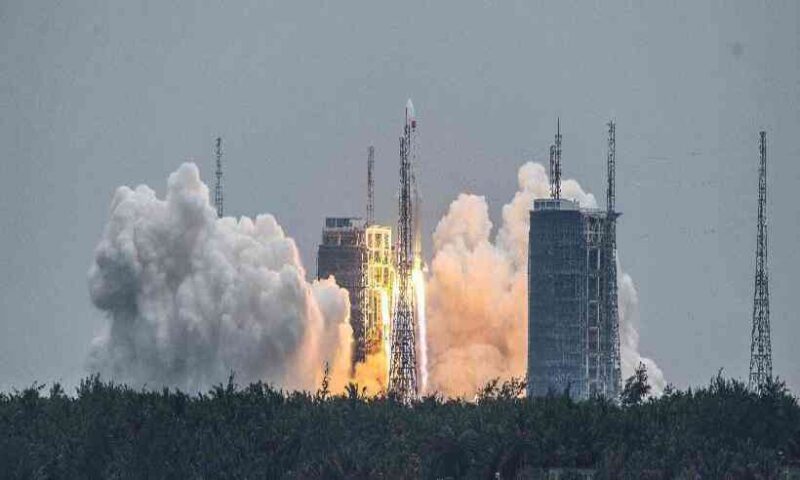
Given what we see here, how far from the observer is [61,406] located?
187125 millimetres

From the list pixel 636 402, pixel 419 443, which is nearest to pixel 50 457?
pixel 419 443

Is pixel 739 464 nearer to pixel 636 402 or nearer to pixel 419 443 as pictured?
pixel 419 443

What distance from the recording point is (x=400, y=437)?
17075 cm

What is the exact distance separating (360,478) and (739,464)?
16.9 meters

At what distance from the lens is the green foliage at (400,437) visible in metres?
162

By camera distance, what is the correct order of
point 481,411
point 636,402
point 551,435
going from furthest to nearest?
point 636,402, point 481,411, point 551,435

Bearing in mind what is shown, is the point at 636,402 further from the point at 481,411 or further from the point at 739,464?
the point at 739,464

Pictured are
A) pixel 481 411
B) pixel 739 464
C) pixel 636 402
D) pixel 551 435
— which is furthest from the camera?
pixel 636 402

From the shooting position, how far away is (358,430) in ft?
571

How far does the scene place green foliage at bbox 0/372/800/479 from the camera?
162 m

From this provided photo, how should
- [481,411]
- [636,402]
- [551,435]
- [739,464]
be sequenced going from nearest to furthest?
[739,464] < [551,435] < [481,411] < [636,402]

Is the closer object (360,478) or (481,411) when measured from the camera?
(360,478)

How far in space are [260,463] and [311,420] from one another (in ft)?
26.4

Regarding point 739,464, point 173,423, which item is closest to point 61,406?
point 173,423
